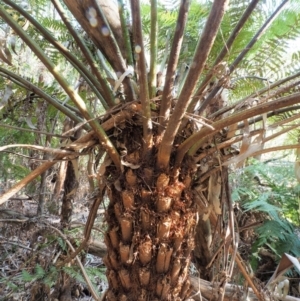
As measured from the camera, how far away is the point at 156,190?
2.48 ft

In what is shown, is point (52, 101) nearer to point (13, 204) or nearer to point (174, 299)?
point (174, 299)

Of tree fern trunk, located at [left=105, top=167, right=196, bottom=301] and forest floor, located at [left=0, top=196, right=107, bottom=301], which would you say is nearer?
tree fern trunk, located at [left=105, top=167, right=196, bottom=301]

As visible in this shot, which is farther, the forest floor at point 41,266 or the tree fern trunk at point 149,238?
the forest floor at point 41,266

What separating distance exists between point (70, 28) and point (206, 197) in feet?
1.72

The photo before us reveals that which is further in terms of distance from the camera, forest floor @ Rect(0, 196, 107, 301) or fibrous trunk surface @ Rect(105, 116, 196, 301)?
forest floor @ Rect(0, 196, 107, 301)

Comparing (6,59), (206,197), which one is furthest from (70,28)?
(206,197)

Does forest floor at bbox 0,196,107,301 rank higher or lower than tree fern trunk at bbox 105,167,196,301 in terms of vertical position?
lower

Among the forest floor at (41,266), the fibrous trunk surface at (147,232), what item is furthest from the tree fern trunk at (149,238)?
the forest floor at (41,266)

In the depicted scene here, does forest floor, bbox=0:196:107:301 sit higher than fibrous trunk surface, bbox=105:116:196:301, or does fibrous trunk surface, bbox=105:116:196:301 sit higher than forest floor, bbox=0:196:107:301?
fibrous trunk surface, bbox=105:116:196:301

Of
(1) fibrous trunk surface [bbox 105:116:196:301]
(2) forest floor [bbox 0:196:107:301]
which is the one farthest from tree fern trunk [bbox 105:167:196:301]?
(2) forest floor [bbox 0:196:107:301]

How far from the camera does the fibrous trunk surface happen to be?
0.75 meters

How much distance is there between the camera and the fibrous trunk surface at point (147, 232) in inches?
29.5

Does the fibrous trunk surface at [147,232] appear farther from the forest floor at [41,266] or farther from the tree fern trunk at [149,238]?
the forest floor at [41,266]

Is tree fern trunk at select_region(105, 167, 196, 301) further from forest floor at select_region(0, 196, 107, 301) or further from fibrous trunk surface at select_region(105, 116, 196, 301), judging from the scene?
forest floor at select_region(0, 196, 107, 301)
